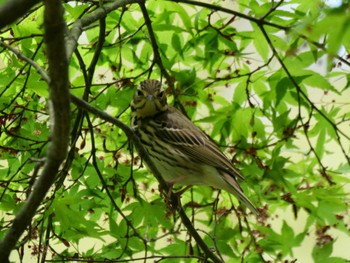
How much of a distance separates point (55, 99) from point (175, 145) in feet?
3.55

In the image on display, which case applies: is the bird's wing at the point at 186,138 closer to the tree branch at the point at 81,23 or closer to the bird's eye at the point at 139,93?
the bird's eye at the point at 139,93

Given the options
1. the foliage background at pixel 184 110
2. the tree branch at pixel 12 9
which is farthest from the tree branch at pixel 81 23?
the tree branch at pixel 12 9

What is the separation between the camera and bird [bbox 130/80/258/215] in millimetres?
1767

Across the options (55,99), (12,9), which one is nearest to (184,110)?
(55,99)

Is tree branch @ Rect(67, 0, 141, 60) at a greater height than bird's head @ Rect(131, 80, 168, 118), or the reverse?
bird's head @ Rect(131, 80, 168, 118)

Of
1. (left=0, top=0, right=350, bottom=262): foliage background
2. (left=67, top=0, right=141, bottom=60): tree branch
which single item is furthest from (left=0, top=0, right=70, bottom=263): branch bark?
(left=0, top=0, right=350, bottom=262): foliage background

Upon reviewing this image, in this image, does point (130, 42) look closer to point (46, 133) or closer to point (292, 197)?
point (46, 133)

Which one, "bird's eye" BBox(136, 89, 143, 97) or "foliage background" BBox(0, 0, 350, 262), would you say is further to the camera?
"bird's eye" BBox(136, 89, 143, 97)

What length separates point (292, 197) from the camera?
1.80 meters

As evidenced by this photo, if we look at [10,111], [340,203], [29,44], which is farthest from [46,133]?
[340,203]

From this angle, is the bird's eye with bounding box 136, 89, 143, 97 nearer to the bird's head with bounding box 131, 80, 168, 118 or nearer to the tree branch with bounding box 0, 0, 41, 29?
the bird's head with bounding box 131, 80, 168, 118

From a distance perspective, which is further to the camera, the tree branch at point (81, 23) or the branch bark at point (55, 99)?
the tree branch at point (81, 23)

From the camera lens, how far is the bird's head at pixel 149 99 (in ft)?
5.61

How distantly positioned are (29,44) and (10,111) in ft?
0.61
